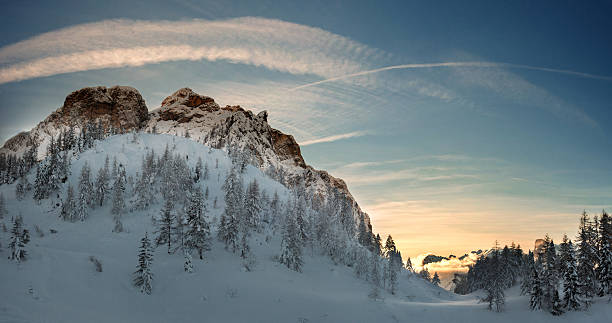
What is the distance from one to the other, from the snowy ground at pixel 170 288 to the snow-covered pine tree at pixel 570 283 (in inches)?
57.3

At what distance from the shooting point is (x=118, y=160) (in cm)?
8906

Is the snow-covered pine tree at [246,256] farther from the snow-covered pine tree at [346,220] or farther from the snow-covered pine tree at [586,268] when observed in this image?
the snow-covered pine tree at [346,220]

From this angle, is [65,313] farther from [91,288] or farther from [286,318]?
[286,318]

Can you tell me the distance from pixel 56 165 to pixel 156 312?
186 ft

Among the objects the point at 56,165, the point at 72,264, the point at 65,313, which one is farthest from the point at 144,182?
the point at 65,313

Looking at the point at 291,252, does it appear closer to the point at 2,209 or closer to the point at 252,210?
the point at 252,210

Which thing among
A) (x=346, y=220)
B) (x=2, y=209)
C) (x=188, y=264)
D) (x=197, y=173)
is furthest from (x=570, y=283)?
(x=2, y=209)

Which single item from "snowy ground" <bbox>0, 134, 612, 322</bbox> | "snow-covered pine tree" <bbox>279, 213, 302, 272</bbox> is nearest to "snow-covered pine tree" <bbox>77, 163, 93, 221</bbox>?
"snowy ground" <bbox>0, 134, 612, 322</bbox>

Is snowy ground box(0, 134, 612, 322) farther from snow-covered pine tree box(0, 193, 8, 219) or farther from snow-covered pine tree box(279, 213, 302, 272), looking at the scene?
snow-covered pine tree box(279, 213, 302, 272)

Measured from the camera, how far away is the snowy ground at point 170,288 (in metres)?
24.8

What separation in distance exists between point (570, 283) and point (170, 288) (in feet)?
166

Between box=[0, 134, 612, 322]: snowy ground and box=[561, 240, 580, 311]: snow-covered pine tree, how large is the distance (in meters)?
1.45

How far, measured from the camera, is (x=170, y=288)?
121 ft

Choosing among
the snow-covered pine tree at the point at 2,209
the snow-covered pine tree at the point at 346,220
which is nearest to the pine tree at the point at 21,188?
the snow-covered pine tree at the point at 2,209
